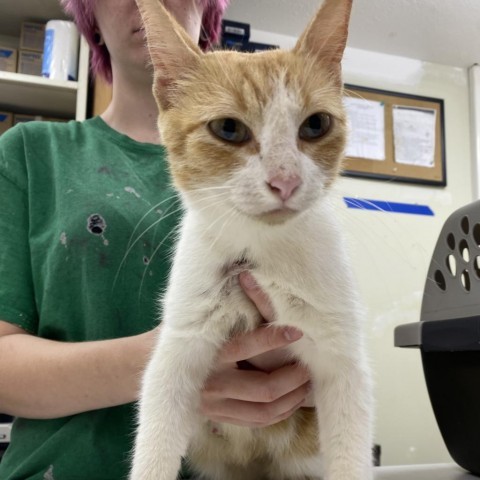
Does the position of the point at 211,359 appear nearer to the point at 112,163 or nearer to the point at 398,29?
the point at 112,163

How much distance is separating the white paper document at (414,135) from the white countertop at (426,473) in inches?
64.6

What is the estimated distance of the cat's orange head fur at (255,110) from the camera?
2.16ft

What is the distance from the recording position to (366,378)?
0.75m

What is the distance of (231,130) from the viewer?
70 cm

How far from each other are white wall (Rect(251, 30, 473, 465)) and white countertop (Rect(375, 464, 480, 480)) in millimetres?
1073

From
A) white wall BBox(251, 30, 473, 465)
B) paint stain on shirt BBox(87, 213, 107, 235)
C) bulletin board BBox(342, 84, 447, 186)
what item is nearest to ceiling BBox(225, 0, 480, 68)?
white wall BBox(251, 30, 473, 465)

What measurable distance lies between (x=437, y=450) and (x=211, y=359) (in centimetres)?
193

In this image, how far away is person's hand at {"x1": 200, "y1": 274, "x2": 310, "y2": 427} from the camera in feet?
2.45

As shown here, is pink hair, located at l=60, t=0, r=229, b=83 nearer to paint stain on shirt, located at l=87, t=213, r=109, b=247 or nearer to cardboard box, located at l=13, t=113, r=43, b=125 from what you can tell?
paint stain on shirt, located at l=87, t=213, r=109, b=247

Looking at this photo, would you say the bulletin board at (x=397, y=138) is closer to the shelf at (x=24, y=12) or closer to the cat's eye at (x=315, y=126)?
the shelf at (x=24, y=12)

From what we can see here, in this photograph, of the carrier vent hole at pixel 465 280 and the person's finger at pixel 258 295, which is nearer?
the person's finger at pixel 258 295

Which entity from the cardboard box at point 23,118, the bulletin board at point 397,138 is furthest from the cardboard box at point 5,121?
the bulletin board at point 397,138

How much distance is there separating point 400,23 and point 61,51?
4.95ft

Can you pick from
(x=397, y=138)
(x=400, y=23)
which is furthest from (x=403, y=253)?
(x=400, y=23)
